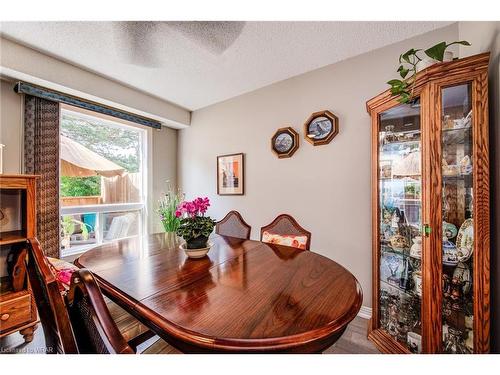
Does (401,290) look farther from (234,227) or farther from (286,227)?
(234,227)

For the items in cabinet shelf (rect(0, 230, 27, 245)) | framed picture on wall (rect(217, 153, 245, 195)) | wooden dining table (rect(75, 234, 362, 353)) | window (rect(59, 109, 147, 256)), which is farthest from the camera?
framed picture on wall (rect(217, 153, 245, 195))

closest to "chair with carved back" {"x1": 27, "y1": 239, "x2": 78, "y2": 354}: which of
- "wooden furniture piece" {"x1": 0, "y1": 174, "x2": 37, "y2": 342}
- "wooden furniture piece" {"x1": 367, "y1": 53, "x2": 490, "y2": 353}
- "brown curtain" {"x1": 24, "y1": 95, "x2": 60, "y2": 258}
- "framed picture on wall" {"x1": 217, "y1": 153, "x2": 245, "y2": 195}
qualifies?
"wooden furniture piece" {"x1": 0, "y1": 174, "x2": 37, "y2": 342}

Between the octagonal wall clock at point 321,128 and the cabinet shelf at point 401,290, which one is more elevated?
the octagonal wall clock at point 321,128

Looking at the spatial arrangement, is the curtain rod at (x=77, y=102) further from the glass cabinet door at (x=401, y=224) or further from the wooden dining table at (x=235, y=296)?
the glass cabinet door at (x=401, y=224)

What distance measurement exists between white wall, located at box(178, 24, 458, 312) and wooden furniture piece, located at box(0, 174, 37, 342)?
1.92 meters

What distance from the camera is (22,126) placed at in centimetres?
212

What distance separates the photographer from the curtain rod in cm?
204

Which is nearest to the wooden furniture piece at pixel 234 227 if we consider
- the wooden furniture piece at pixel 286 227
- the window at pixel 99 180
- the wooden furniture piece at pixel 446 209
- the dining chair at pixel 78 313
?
the wooden furniture piece at pixel 286 227

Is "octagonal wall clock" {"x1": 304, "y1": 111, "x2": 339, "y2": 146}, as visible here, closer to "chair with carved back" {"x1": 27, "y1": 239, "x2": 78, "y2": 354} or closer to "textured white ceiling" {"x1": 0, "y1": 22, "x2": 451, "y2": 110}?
"textured white ceiling" {"x1": 0, "y1": 22, "x2": 451, "y2": 110}

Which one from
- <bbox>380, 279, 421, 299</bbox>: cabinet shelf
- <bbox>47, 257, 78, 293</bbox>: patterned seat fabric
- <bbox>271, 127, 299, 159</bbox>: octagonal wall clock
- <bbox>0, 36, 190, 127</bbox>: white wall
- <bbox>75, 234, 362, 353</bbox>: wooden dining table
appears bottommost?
<bbox>380, 279, 421, 299</bbox>: cabinet shelf

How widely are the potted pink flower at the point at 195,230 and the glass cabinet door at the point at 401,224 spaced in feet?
4.35

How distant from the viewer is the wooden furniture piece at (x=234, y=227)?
2062 mm
